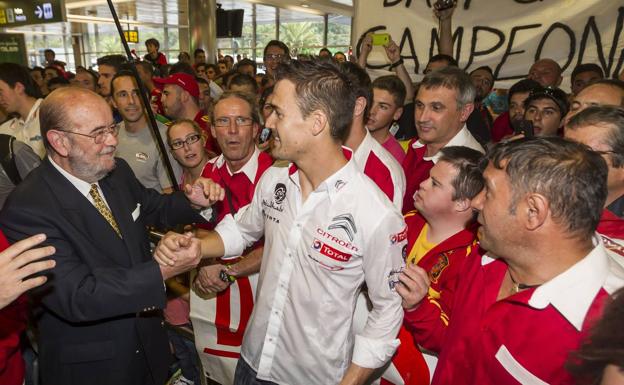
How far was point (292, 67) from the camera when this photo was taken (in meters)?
1.74

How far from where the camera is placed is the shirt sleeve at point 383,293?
1651 millimetres

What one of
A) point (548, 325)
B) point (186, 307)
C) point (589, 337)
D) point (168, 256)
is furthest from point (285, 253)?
point (186, 307)

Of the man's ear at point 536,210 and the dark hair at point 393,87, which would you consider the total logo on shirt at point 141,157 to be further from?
the man's ear at point 536,210

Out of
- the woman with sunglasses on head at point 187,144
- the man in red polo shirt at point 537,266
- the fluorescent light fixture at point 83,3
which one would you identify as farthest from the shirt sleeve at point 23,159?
the fluorescent light fixture at point 83,3

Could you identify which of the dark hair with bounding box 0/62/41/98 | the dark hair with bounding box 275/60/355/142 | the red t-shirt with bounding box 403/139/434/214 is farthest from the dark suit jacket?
the dark hair with bounding box 0/62/41/98

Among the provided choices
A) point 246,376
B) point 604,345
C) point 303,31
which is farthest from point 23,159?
point 303,31

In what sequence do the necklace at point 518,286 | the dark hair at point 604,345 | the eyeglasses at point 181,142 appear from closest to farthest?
the dark hair at point 604,345, the necklace at point 518,286, the eyeglasses at point 181,142

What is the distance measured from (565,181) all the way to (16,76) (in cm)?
451

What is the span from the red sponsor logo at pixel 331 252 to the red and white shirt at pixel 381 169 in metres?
0.94

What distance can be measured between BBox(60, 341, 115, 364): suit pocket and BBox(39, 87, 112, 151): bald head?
36.5 inches

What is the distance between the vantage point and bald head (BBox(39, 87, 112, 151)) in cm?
200

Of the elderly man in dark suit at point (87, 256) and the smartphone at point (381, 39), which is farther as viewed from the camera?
the smartphone at point (381, 39)

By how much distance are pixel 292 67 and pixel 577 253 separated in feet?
3.96

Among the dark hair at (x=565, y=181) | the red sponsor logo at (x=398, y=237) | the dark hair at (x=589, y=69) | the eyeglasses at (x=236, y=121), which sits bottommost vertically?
the red sponsor logo at (x=398, y=237)
